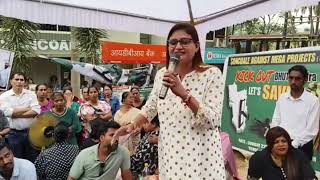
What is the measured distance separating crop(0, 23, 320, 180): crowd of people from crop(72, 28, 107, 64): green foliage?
6.83 meters

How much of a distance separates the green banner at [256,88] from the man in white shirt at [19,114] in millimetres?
3030

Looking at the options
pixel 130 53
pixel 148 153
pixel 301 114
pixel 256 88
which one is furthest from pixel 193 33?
pixel 130 53

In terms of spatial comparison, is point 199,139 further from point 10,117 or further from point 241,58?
point 241,58

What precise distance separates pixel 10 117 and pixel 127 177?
2054 mm

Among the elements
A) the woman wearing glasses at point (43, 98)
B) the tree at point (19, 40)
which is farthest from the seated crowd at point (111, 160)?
the tree at point (19, 40)

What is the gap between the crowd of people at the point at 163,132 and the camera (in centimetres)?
213

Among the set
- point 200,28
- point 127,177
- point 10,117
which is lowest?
point 127,177

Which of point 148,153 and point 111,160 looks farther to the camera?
point 148,153

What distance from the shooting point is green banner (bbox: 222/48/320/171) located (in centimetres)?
580

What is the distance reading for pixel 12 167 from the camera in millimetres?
3816

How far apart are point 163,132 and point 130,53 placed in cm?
1053

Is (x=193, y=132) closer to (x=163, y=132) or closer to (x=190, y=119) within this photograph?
(x=190, y=119)

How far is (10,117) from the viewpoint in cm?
563

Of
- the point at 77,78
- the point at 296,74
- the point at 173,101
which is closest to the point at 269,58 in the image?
the point at 296,74
